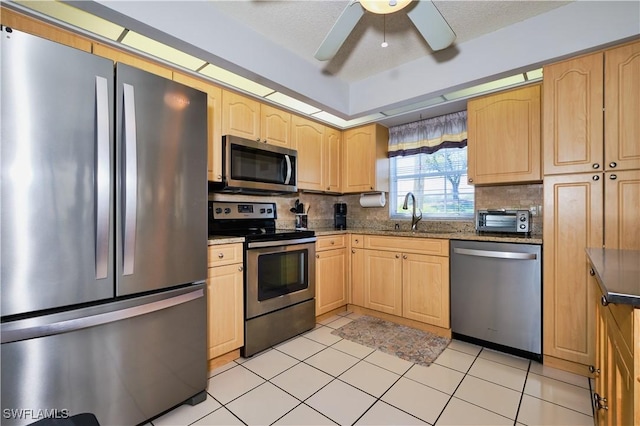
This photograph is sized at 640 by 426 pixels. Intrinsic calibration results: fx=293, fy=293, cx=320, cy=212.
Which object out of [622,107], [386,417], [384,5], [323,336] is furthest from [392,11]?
[323,336]

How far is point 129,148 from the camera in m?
1.40

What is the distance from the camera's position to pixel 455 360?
7.44 ft

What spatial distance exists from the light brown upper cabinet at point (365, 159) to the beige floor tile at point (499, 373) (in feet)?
6.51

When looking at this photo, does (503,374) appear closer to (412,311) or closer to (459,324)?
(459,324)

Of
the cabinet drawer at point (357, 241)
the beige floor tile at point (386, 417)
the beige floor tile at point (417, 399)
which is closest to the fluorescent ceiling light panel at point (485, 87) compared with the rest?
the cabinet drawer at point (357, 241)

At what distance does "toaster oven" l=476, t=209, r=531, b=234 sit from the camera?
249cm

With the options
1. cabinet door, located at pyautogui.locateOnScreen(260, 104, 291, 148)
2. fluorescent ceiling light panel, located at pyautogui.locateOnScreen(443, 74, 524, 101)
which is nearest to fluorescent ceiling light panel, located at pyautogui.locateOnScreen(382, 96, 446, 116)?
fluorescent ceiling light panel, located at pyautogui.locateOnScreen(443, 74, 524, 101)

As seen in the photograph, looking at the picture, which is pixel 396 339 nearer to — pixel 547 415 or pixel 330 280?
pixel 330 280

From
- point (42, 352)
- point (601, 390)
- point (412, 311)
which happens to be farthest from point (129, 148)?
point (412, 311)

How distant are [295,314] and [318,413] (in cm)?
103

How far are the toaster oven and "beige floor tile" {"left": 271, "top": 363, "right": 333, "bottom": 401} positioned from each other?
189 centimetres

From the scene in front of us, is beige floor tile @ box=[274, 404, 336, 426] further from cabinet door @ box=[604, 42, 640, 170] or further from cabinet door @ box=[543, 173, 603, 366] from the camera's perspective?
cabinet door @ box=[604, 42, 640, 170]

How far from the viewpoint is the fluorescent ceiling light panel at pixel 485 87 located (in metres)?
2.42

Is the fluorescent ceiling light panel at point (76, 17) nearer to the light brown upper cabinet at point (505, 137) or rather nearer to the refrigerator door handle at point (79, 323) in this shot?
the refrigerator door handle at point (79, 323)
